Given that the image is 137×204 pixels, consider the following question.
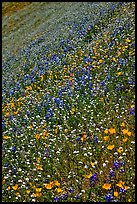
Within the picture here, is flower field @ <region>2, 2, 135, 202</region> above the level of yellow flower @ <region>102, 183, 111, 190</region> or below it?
above

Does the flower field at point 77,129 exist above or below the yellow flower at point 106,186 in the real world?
above

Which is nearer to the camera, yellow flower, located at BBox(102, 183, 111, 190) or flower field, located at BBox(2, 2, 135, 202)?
yellow flower, located at BBox(102, 183, 111, 190)

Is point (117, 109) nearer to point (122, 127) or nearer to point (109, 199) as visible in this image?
point (122, 127)

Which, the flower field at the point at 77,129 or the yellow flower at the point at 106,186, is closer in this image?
the yellow flower at the point at 106,186

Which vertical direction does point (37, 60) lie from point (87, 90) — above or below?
above

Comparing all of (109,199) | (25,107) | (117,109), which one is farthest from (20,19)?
(109,199)

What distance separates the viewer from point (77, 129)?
9.35m

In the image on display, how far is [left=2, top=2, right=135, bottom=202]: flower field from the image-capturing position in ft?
22.9

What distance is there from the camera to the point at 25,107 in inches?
506

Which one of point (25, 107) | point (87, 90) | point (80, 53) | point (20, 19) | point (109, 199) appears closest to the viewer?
point (109, 199)

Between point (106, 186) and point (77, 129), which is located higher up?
point (77, 129)

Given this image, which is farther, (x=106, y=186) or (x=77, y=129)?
(x=77, y=129)

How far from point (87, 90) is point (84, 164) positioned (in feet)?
13.2

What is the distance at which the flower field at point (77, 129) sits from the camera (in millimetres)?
6965
